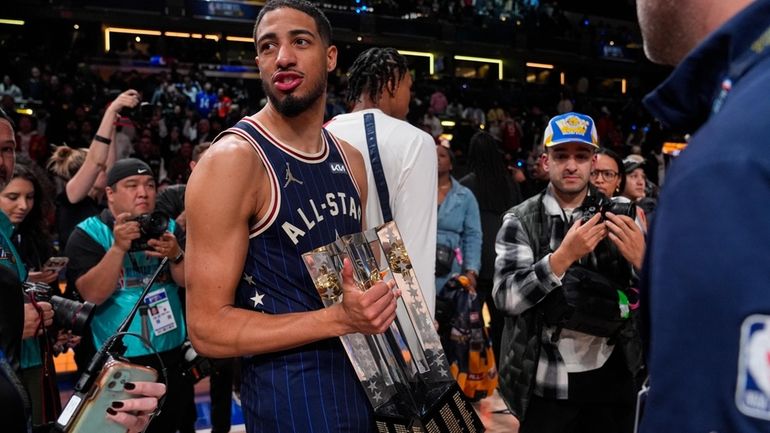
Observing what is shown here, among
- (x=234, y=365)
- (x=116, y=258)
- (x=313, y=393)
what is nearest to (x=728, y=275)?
(x=313, y=393)

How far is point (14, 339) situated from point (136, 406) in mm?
478

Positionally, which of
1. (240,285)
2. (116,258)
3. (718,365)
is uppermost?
Result: (718,365)

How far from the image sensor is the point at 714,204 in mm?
680

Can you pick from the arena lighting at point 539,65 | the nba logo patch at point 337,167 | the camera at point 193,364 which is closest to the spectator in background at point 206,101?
the camera at point 193,364

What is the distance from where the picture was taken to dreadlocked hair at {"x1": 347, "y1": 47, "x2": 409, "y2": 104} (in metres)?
3.14

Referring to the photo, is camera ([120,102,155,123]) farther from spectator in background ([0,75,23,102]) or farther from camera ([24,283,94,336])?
spectator in background ([0,75,23,102])

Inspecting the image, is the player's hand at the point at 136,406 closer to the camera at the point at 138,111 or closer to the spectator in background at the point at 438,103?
the camera at the point at 138,111

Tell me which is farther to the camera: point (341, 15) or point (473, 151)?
point (341, 15)

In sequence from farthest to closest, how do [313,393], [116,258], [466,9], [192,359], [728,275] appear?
[466,9] < [192,359] < [116,258] < [313,393] < [728,275]

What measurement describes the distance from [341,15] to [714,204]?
75.8 ft

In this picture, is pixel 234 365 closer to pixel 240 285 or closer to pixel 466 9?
pixel 240 285

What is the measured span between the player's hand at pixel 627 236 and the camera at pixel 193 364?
2070 mm

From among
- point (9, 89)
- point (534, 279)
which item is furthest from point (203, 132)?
point (534, 279)

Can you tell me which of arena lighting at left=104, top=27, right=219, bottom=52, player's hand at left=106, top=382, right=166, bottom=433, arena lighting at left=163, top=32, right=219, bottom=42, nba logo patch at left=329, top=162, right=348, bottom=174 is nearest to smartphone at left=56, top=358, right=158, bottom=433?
player's hand at left=106, top=382, right=166, bottom=433
